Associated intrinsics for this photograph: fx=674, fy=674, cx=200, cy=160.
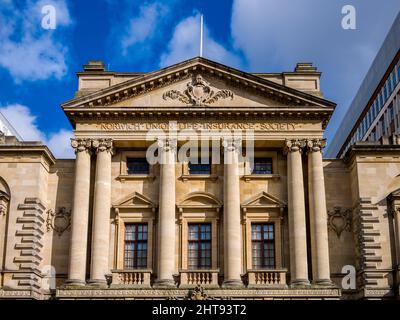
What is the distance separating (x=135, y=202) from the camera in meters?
40.9

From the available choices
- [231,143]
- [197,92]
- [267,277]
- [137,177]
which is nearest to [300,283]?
[267,277]

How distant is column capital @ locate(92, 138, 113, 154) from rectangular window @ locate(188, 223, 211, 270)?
269 inches

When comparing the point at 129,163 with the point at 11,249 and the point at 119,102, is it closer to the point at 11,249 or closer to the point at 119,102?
the point at 119,102

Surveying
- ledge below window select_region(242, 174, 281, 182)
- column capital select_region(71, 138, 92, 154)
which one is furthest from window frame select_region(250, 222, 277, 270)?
column capital select_region(71, 138, 92, 154)

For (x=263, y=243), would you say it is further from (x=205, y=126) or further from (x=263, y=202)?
(x=205, y=126)

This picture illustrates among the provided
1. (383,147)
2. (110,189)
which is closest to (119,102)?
(110,189)

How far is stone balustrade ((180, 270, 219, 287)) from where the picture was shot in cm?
3803

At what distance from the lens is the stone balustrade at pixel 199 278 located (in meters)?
38.0

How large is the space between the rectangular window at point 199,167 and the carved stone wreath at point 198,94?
12.1 feet

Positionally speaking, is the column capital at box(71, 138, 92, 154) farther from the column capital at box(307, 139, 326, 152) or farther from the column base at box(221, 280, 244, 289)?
the column capital at box(307, 139, 326, 152)

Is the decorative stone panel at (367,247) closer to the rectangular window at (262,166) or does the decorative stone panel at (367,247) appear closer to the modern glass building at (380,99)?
the rectangular window at (262,166)

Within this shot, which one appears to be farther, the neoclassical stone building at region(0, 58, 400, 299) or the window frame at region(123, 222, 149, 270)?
the window frame at region(123, 222, 149, 270)

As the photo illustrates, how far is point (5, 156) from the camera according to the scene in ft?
134
